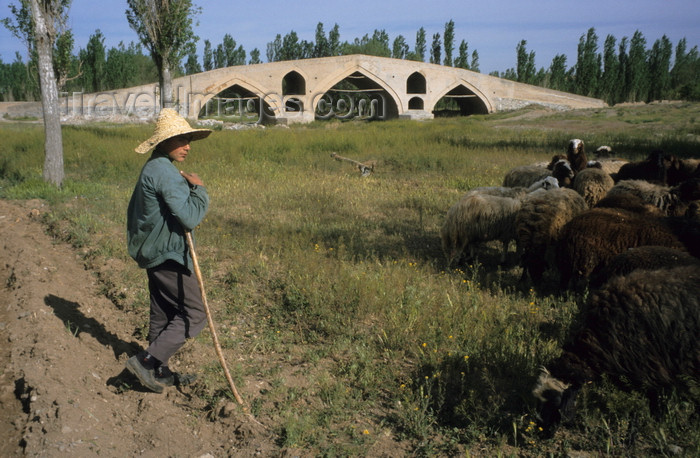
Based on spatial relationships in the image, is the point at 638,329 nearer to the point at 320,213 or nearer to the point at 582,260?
the point at 582,260

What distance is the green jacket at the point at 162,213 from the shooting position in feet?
11.3

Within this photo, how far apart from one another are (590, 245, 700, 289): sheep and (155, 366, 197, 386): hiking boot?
11.9ft

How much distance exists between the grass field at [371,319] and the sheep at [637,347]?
15cm

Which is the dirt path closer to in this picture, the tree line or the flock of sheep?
the flock of sheep

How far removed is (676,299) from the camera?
11.2 ft

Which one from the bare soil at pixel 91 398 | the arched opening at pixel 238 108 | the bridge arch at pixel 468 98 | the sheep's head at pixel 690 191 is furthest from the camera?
the bridge arch at pixel 468 98

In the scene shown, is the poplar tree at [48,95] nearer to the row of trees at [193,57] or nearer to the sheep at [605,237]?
the sheep at [605,237]

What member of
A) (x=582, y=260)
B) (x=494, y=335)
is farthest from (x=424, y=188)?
(x=494, y=335)

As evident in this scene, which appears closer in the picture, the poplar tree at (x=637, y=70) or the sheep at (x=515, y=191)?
the sheep at (x=515, y=191)

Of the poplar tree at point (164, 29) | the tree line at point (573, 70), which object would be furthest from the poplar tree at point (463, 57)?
the poplar tree at point (164, 29)

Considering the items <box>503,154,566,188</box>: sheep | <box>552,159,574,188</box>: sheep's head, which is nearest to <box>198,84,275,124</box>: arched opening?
<box>503,154,566,188</box>: sheep

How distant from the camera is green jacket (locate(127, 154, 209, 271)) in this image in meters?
3.44

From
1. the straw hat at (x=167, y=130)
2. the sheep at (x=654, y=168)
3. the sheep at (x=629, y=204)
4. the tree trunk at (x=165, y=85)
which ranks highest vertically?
the tree trunk at (x=165, y=85)

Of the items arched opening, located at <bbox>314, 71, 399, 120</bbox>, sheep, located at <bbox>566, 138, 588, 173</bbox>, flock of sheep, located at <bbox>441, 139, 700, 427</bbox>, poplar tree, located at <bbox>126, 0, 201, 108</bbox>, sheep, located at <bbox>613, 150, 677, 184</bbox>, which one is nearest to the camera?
flock of sheep, located at <bbox>441, 139, 700, 427</bbox>
